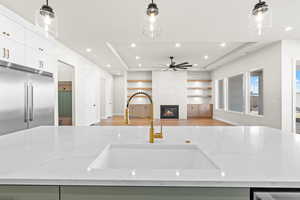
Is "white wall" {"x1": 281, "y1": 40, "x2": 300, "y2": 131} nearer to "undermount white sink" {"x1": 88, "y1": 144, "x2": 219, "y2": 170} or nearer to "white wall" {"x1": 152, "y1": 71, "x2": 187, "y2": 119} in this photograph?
"undermount white sink" {"x1": 88, "y1": 144, "x2": 219, "y2": 170}

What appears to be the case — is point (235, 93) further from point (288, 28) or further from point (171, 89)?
point (288, 28)

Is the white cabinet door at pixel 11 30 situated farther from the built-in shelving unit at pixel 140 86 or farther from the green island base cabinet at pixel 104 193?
the built-in shelving unit at pixel 140 86

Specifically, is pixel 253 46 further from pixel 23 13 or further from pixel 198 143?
pixel 23 13

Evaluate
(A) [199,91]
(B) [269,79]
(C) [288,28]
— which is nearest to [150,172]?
(C) [288,28]

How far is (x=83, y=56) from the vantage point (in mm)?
6152

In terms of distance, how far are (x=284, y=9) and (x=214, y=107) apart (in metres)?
6.82

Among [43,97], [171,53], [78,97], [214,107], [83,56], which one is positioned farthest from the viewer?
[214,107]

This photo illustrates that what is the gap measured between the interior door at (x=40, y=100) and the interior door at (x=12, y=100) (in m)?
0.16

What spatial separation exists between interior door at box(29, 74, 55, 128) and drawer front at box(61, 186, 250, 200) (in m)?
3.01

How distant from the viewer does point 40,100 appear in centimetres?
339

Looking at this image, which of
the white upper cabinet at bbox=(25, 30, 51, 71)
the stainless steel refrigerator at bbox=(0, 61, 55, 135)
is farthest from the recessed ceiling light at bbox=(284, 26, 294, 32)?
the white upper cabinet at bbox=(25, 30, 51, 71)

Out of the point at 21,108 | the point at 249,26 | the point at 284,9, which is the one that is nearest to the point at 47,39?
the point at 21,108

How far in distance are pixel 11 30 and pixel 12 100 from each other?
1.24 metres

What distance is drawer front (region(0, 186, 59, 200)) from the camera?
27.1 inches
